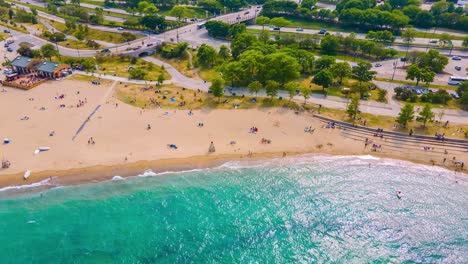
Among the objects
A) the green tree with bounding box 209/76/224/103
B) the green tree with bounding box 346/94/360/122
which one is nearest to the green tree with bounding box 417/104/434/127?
the green tree with bounding box 346/94/360/122

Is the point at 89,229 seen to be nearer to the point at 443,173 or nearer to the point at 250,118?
the point at 250,118

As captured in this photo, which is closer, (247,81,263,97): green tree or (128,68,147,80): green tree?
(247,81,263,97): green tree

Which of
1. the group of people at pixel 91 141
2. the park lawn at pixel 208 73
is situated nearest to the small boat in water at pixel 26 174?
the group of people at pixel 91 141

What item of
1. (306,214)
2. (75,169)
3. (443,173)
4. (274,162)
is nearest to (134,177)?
(75,169)

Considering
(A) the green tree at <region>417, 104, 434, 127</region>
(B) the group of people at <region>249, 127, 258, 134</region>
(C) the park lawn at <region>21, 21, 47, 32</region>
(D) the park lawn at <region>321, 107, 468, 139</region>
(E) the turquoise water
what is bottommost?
(E) the turquoise water

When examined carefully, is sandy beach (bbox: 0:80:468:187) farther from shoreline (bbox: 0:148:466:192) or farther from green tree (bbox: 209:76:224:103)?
green tree (bbox: 209:76:224:103)
